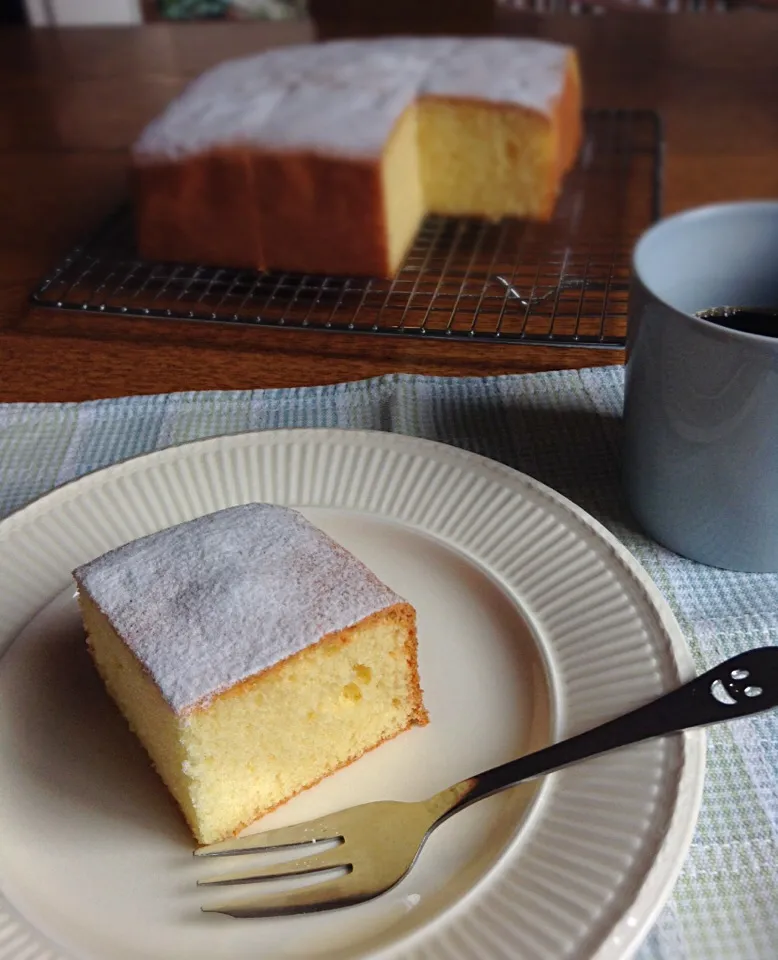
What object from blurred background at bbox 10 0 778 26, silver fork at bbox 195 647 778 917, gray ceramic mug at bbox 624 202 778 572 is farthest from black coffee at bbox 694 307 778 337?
blurred background at bbox 10 0 778 26

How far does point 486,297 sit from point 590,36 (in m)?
1.19

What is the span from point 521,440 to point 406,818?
0.45 meters

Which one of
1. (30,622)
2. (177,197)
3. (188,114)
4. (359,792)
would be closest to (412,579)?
(359,792)

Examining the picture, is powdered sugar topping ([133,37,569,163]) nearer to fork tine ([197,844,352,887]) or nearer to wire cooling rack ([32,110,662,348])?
wire cooling rack ([32,110,662,348])

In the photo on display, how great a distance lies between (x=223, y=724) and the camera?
1.91ft

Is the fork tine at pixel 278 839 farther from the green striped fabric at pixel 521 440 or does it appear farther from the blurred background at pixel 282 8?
the blurred background at pixel 282 8

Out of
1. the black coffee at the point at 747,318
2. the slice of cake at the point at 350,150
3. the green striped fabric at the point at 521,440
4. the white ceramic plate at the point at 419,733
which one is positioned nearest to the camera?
the white ceramic plate at the point at 419,733

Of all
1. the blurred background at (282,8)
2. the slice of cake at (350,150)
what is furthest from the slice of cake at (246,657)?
the blurred background at (282,8)

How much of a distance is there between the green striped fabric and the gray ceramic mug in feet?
0.12

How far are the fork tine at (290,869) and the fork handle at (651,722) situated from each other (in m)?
0.07

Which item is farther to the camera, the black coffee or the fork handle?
the black coffee

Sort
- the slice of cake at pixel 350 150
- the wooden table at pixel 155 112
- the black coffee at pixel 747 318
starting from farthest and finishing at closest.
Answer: the slice of cake at pixel 350 150 < the wooden table at pixel 155 112 < the black coffee at pixel 747 318

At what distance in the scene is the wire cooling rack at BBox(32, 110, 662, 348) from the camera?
1096 mm

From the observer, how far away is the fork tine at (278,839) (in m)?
0.57
